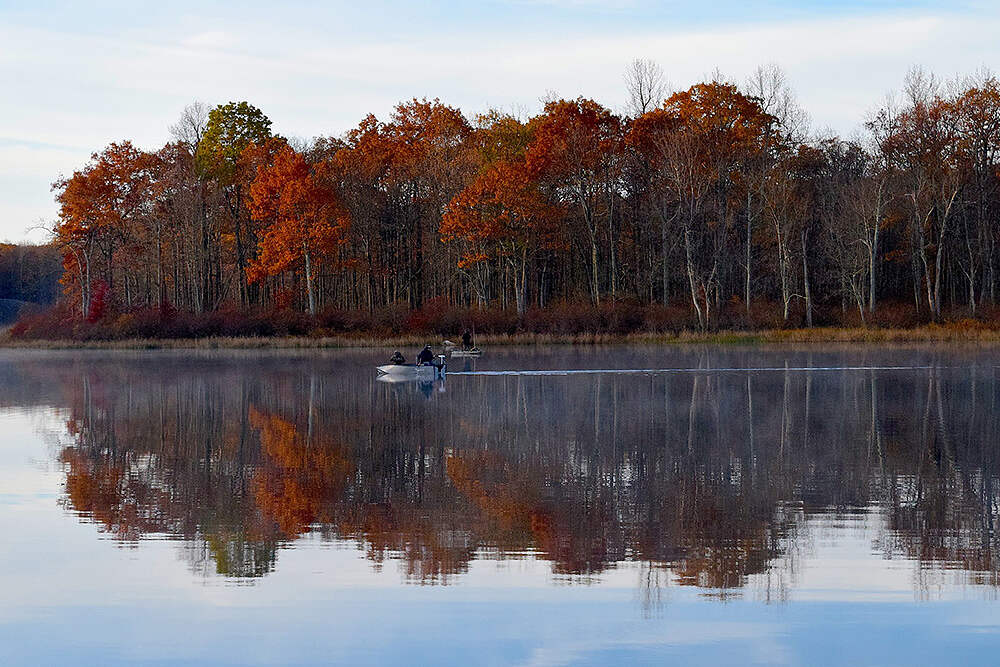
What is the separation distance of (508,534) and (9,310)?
375 ft

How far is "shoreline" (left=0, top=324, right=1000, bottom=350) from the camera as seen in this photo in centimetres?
6119

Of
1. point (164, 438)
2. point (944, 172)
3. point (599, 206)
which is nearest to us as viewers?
point (164, 438)

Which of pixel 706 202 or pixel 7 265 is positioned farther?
pixel 7 265

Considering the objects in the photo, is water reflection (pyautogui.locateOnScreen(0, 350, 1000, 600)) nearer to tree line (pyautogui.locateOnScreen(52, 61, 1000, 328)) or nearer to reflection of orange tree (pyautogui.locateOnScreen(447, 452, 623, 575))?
reflection of orange tree (pyautogui.locateOnScreen(447, 452, 623, 575))

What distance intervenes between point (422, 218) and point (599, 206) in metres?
11.8

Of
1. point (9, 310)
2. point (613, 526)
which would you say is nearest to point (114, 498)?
point (613, 526)

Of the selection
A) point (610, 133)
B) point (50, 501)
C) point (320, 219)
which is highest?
point (610, 133)

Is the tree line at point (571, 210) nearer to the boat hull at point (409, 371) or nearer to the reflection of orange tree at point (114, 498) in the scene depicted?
the boat hull at point (409, 371)

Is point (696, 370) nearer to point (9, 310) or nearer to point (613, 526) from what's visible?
point (613, 526)

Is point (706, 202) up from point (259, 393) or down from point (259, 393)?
up

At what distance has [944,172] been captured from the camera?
68812 mm

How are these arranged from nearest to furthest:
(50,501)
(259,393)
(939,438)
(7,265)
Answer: (50,501) < (939,438) < (259,393) < (7,265)

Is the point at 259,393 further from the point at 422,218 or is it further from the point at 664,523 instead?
the point at 422,218

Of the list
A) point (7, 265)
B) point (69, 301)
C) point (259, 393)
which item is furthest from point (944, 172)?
point (7, 265)
